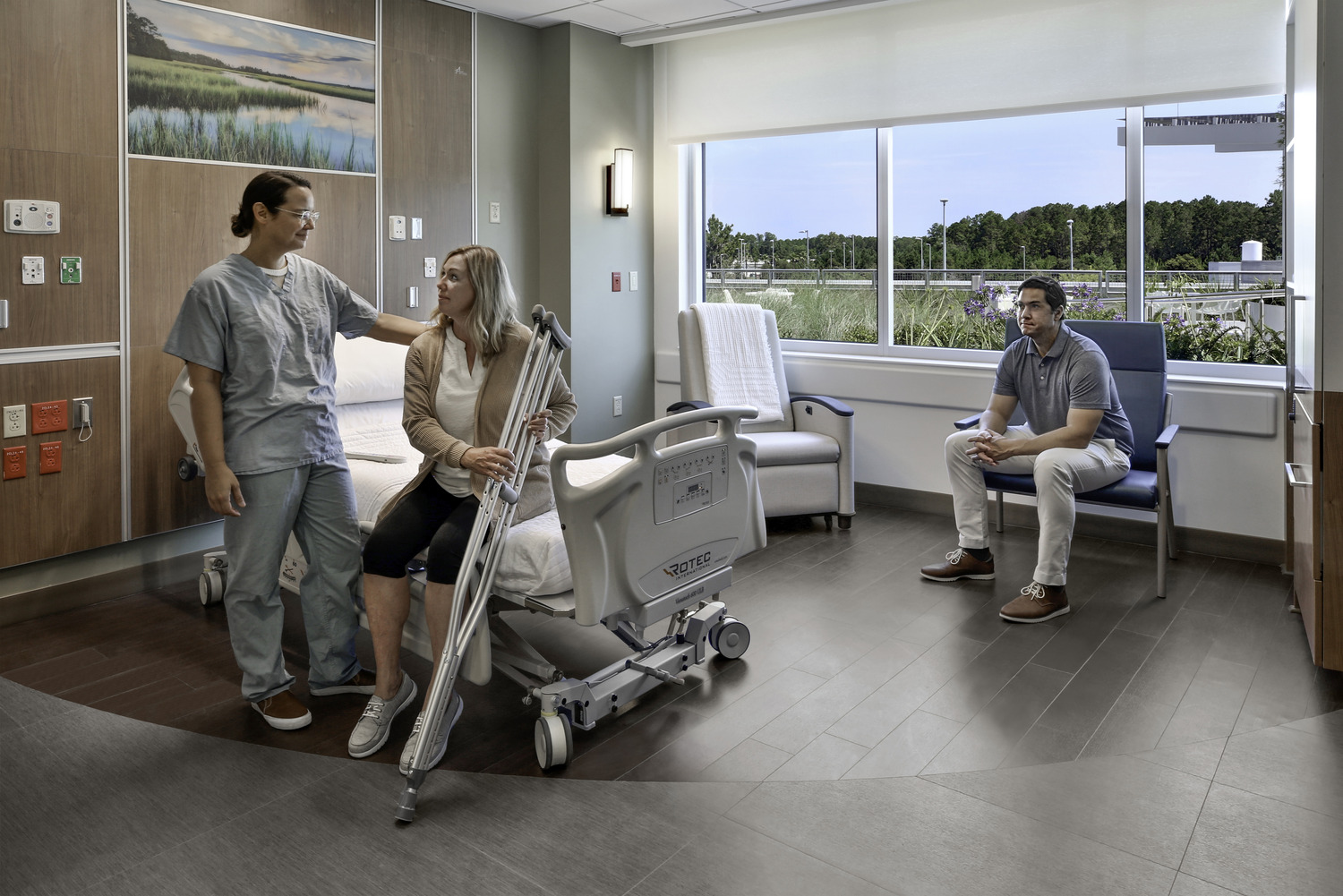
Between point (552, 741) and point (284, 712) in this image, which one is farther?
point (284, 712)

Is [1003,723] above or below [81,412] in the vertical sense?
below

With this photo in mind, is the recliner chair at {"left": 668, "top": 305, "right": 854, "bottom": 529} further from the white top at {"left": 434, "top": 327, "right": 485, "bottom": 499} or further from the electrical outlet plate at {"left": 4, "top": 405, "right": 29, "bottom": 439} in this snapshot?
the electrical outlet plate at {"left": 4, "top": 405, "right": 29, "bottom": 439}

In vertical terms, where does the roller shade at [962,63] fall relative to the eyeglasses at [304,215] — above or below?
above

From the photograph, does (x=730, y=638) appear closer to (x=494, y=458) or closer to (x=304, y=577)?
(x=494, y=458)

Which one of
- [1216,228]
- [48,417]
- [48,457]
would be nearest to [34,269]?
[48,417]

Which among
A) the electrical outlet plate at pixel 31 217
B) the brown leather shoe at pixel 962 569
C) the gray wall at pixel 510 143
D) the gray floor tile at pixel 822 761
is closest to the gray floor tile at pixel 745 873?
the gray floor tile at pixel 822 761

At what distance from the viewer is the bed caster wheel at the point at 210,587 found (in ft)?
12.5

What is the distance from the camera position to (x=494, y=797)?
239 cm

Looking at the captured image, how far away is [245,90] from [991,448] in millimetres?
3292

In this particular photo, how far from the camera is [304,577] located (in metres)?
2.92

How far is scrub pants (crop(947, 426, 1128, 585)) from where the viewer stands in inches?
144

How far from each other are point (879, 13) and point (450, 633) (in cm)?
397

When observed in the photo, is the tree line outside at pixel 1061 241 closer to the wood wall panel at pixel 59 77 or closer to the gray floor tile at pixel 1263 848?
the gray floor tile at pixel 1263 848


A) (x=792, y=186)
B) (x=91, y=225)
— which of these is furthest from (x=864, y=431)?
(x=91, y=225)
